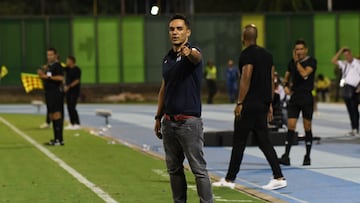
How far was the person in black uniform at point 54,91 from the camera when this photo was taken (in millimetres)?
Answer: 20500

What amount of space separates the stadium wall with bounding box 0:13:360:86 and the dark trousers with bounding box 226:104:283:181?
36.3 m

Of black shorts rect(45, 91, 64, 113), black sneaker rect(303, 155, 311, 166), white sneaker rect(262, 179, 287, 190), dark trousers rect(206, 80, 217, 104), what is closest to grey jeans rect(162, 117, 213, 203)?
white sneaker rect(262, 179, 287, 190)

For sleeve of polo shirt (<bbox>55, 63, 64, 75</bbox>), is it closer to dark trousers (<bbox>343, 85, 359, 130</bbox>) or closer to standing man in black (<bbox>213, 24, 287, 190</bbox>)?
dark trousers (<bbox>343, 85, 359, 130</bbox>)

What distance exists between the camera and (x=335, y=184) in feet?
43.3

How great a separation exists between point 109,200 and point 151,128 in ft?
48.5

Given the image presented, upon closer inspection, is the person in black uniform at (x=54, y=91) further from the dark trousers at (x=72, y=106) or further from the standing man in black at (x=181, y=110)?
the standing man in black at (x=181, y=110)

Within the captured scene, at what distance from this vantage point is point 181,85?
944cm

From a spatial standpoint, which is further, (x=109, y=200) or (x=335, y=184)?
(x=335, y=184)

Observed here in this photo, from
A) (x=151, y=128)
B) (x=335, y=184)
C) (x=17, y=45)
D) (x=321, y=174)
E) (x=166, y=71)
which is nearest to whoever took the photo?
(x=166, y=71)

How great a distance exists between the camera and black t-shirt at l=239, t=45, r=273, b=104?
1282 cm

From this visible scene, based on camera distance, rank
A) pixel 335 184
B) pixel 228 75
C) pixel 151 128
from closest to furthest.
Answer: pixel 335 184 < pixel 151 128 < pixel 228 75

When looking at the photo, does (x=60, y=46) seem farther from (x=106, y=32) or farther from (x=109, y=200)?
(x=109, y=200)

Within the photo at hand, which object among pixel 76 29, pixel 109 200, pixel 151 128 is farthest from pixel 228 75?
pixel 109 200

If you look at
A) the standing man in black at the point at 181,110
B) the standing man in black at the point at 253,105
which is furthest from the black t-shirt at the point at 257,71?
the standing man in black at the point at 181,110
